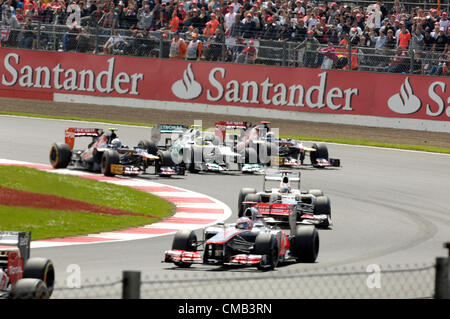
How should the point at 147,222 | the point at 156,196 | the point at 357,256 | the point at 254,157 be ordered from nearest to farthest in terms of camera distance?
the point at 357,256 → the point at 147,222 → the point at 156,196 → the point at 254,157

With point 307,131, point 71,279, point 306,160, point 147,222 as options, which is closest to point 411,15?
point 307,131

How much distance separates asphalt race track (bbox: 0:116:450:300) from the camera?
45.3 feet

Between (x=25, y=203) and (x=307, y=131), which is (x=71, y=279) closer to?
(x=25, y=203)

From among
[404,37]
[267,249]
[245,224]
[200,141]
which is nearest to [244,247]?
[245,224]

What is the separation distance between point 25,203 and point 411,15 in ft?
59.2

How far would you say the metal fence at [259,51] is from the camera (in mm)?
29891

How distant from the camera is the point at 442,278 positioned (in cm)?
757

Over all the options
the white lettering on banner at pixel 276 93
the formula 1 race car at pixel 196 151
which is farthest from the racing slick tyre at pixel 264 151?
the white lettering on banner at pixel 276 93

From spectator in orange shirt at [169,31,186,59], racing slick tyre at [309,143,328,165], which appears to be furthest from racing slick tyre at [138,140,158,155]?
spectator in orange shirt at [169,31,186,59]

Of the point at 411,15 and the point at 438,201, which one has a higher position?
the point at 411,15

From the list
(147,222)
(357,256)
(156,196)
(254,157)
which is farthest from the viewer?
(254,157)

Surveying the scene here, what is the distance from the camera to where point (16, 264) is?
10.5 m

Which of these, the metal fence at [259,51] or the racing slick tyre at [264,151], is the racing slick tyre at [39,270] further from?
the metal fence at [259,51]

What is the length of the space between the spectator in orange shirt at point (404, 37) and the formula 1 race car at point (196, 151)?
8030 mm
